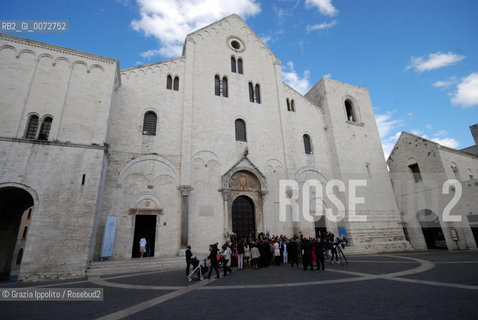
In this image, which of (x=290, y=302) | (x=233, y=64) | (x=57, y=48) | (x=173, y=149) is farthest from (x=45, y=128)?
(x=233, y=64)

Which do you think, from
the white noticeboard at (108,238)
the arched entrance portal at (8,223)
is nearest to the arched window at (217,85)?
the white noticeboard at (108,238)

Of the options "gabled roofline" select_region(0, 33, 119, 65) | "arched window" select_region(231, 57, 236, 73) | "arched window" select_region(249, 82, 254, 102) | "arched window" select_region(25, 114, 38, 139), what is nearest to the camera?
"arched window" select_region(25, 114, 38, 139)

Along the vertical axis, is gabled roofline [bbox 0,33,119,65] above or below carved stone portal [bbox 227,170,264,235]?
above

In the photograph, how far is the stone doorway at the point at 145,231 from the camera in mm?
14250

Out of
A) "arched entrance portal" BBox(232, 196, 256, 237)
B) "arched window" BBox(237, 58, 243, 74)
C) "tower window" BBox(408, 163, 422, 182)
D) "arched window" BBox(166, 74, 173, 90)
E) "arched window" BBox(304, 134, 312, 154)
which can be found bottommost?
"arched entrance portal" BBox(232, 196, 256, 237)

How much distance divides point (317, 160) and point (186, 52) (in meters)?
14.6

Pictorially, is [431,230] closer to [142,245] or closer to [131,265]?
[142,245]

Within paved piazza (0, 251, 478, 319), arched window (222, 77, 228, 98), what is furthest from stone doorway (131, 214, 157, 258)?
arched window (222, 77, 228, 98)

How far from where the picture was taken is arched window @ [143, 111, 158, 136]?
16.5 m

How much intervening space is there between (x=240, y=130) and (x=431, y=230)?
1968cm

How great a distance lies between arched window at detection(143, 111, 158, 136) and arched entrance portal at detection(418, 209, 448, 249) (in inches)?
971

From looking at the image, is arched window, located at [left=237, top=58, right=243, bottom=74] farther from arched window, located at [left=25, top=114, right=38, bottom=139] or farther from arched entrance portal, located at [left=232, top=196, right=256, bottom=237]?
arched window, located at [left=25, top=114, right=38, bottom=139]

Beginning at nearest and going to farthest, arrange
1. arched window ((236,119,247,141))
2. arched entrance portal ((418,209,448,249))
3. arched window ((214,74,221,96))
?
arched window ((236,119,247,141))
arched window ((214,74,221,96))
arched entrance portal ((418,209,448,249))

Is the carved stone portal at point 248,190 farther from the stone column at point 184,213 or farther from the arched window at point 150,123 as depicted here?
the arched window at point 150,123
